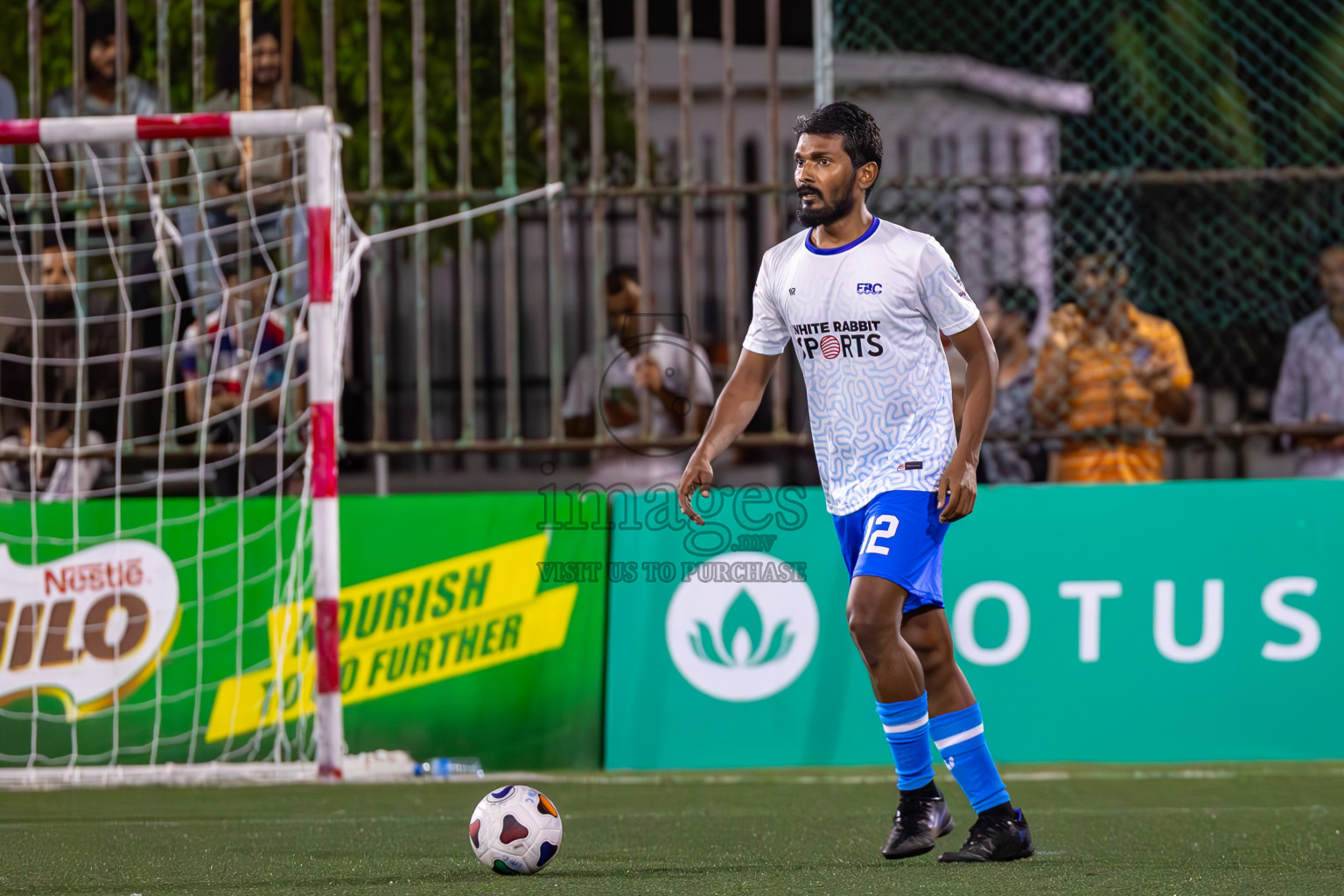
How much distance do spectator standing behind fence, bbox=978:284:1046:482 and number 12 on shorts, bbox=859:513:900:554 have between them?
Answer: 354 cm

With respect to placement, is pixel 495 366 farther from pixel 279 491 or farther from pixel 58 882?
pixel 58 882

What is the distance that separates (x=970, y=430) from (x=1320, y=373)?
4.18m

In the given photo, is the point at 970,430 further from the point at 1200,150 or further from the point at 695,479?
the point at 1200,150

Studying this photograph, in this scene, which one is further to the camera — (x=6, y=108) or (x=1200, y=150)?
(x=1200, y=150)

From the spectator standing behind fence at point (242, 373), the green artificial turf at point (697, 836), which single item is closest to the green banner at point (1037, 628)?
the green artificial turf at point (697, 836)

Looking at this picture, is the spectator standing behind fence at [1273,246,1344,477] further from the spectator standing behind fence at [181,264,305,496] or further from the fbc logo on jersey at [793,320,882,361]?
the spectator standing behind fence at [181,264,305,496]

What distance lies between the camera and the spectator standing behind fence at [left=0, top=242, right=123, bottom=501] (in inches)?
315

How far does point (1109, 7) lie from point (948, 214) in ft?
5.40

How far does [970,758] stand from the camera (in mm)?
4492

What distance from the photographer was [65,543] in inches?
289

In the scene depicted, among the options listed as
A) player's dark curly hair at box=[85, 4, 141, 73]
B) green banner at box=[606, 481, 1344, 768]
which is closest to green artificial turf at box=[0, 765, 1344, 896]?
green banner at box=[606, 481, 1344, 768]

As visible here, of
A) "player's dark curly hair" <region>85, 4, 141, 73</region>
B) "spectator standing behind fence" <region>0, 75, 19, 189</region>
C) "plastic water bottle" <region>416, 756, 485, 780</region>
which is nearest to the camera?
"plastic water bottle" <region>416, 756, 485, 780</region>

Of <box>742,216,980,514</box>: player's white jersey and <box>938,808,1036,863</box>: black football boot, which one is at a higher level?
<box>742,216,980,514</box>: player's white jersey

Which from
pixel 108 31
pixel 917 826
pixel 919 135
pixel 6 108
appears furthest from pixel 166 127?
pixel 919 135
